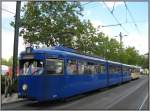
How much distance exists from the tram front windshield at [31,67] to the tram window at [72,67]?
2051 millimetres

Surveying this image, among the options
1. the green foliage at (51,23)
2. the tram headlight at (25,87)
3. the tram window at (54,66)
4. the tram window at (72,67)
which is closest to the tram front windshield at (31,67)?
the tram window at (54,66)

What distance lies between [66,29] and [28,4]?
3.37m

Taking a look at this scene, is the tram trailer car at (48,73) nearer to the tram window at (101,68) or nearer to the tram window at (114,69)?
the tram window at (101,68)

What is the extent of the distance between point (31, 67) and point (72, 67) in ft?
9.25

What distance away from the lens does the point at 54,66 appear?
17.8 m

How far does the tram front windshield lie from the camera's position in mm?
17328

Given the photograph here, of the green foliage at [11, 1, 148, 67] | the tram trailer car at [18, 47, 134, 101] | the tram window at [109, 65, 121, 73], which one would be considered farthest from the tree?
the tram trailer car at [18, 47, 134, 101]

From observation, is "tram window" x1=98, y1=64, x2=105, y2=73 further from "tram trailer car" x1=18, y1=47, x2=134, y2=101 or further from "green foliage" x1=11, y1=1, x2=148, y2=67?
"tram trailer car" x1=18, y1=47, x2=134, y2=101

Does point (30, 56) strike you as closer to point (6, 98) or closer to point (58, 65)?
point (58, 65)

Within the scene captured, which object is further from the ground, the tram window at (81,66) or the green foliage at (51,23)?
the green foliage at (51,23)

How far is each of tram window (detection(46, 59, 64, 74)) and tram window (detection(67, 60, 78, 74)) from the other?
0.90m

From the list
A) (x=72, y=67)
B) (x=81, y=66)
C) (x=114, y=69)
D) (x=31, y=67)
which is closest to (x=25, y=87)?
(x=31, y=67)

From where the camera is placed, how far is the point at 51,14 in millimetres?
28406

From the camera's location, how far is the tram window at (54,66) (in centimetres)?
1741
